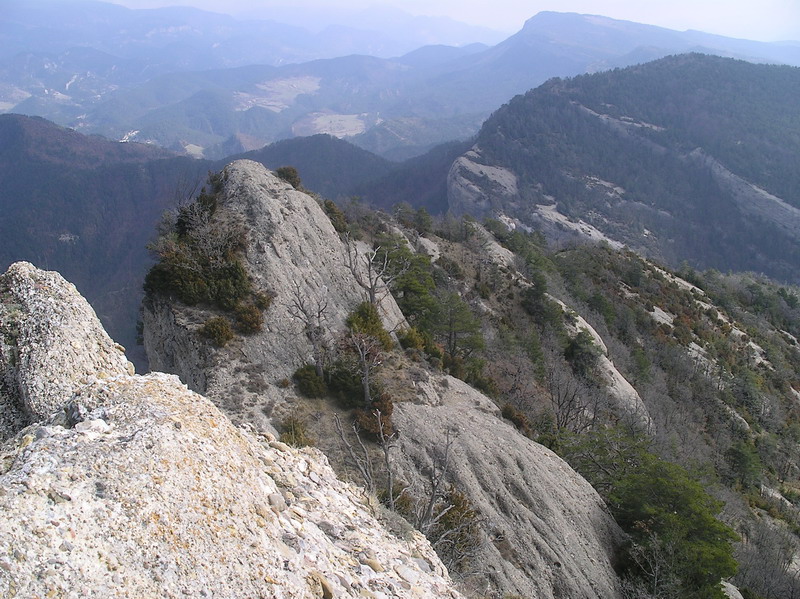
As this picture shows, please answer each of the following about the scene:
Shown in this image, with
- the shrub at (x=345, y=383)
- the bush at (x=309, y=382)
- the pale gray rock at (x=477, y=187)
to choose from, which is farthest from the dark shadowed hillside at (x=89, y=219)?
the shrub at (x=345, y=383)

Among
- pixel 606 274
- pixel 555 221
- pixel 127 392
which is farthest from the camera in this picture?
pixel 555 221

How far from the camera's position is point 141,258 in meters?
156

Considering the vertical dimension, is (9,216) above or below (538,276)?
below

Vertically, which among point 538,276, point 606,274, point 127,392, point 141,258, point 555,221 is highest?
point 127,392

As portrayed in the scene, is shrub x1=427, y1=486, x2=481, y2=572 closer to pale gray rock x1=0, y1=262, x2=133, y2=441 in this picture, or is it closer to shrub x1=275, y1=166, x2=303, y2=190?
pale gray rock x1=0, y1=262, x2=133, y2=441

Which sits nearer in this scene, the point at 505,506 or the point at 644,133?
the point at 505,506

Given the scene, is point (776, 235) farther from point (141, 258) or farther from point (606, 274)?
point (141, 258)

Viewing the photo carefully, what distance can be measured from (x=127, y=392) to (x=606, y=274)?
66.6m

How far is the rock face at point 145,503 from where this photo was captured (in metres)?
4.83

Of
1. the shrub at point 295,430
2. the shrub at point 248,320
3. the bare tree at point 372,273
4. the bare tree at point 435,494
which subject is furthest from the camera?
the bare tree at point 372,273

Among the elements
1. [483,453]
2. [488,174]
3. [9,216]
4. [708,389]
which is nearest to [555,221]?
[488,174]

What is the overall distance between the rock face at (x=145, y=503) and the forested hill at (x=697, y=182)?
15887cm

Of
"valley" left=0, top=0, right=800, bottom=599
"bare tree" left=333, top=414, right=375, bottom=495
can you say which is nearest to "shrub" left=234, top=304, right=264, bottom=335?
"valley" left=0, top=0, right=800, bottom=599

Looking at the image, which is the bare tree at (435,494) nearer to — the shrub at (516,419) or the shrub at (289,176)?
the shrub at (516,419)
